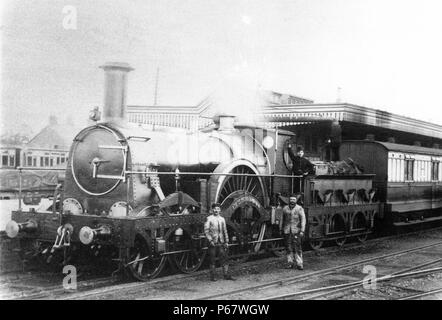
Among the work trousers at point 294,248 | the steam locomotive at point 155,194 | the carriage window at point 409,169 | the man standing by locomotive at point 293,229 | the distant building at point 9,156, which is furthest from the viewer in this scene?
the distant building at point 9,156

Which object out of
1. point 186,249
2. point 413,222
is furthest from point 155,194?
point 413,222

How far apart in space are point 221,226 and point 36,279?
3223mm

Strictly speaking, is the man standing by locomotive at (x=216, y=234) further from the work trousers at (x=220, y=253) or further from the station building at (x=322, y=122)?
the station building at (x=322, y=122)

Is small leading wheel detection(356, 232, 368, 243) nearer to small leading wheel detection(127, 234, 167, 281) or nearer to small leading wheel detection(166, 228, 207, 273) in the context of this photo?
small leading wheel detection(166, 228, 207, 273)

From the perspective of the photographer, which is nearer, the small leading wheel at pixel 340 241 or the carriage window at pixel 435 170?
the small leading wheel at pixel 340 241

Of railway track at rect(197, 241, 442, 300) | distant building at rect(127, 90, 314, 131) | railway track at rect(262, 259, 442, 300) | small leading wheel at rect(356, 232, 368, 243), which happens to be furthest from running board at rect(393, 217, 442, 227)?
distant building at rect(127, 90, 314, 131)

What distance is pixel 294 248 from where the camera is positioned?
10094 mm

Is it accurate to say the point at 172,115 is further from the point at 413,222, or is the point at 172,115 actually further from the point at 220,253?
the point at 220,253

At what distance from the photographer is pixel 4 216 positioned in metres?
13.4

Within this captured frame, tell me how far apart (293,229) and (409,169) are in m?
8.28

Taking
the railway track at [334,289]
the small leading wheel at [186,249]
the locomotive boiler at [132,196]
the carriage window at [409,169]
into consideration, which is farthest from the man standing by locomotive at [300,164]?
the carriage window at [409,169]

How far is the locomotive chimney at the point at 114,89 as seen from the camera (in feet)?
29.7
